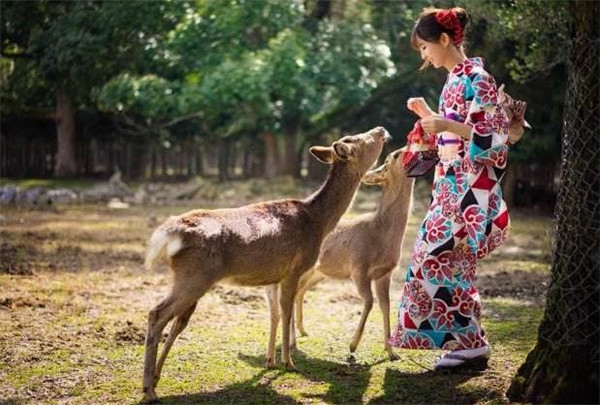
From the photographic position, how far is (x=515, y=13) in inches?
392

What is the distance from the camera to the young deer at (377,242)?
20.8ft

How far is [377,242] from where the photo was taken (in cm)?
638

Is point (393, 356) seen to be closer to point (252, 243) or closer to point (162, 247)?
point (252, 243)

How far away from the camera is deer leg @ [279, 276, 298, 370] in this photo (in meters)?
5.60

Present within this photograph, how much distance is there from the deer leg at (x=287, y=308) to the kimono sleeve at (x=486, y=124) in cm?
146

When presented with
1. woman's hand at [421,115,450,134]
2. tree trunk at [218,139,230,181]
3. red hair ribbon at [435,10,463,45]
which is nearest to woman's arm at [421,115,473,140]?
woman's hand at [421,115,450,134]

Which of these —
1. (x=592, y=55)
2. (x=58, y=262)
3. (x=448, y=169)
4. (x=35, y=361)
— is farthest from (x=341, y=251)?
(x=58, y=262)

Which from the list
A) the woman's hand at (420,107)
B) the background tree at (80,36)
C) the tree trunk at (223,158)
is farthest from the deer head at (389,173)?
the tree trunk at (223,158)

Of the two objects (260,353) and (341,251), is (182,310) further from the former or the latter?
(341,251)

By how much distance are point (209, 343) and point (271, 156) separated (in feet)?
58.1

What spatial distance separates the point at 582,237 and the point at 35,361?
3490 mm

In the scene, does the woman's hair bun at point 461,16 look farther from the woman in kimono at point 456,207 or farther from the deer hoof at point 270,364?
the deer hoof at point 270,364

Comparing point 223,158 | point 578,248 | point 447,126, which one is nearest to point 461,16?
point 447,126

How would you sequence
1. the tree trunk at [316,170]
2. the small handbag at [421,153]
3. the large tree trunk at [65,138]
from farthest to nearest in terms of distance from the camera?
the large tree trunk at [65,138], the tree trunk at [316,170], the small handbag at [421,153]
